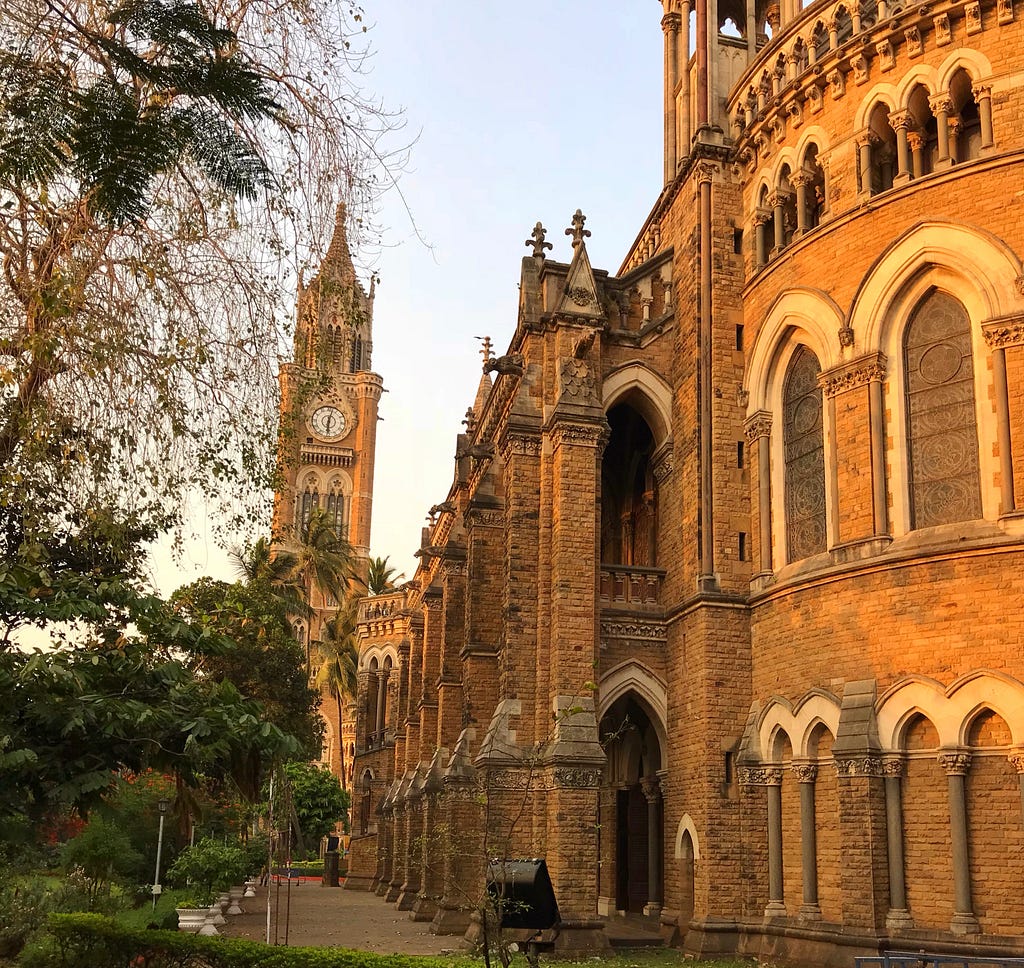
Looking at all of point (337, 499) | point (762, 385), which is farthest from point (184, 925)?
point (337, 499)

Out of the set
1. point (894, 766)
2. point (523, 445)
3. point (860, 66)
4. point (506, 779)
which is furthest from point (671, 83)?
point (894, 766)

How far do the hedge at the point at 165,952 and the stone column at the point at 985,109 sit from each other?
526 inches

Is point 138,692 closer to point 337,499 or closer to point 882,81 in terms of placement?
point 882,81

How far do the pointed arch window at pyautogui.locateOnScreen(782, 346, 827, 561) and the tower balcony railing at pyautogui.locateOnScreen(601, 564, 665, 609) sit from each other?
368 centimetres

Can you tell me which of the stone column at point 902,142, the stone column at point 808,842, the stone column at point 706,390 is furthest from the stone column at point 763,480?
the stone column at point 902,142

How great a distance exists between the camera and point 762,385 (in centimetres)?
2066

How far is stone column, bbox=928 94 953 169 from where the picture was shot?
57.2 feet

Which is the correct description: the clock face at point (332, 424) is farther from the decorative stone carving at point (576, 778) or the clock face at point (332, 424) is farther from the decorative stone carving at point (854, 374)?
the decorative stone carving at point (854, 374)

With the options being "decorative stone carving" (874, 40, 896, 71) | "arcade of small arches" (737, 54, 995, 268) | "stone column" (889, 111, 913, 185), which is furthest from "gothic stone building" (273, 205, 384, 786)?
"decorative stone carving" (874, 40, 896, 71)

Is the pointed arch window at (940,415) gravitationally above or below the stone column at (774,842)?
above

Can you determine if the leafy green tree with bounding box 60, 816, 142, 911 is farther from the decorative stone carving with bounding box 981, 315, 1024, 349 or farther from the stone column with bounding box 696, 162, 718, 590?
the decorative stone carving with bounding box 981, 315, 1024, 349

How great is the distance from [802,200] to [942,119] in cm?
289

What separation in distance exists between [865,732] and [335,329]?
10272 mm

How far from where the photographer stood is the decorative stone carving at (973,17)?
1738cm
